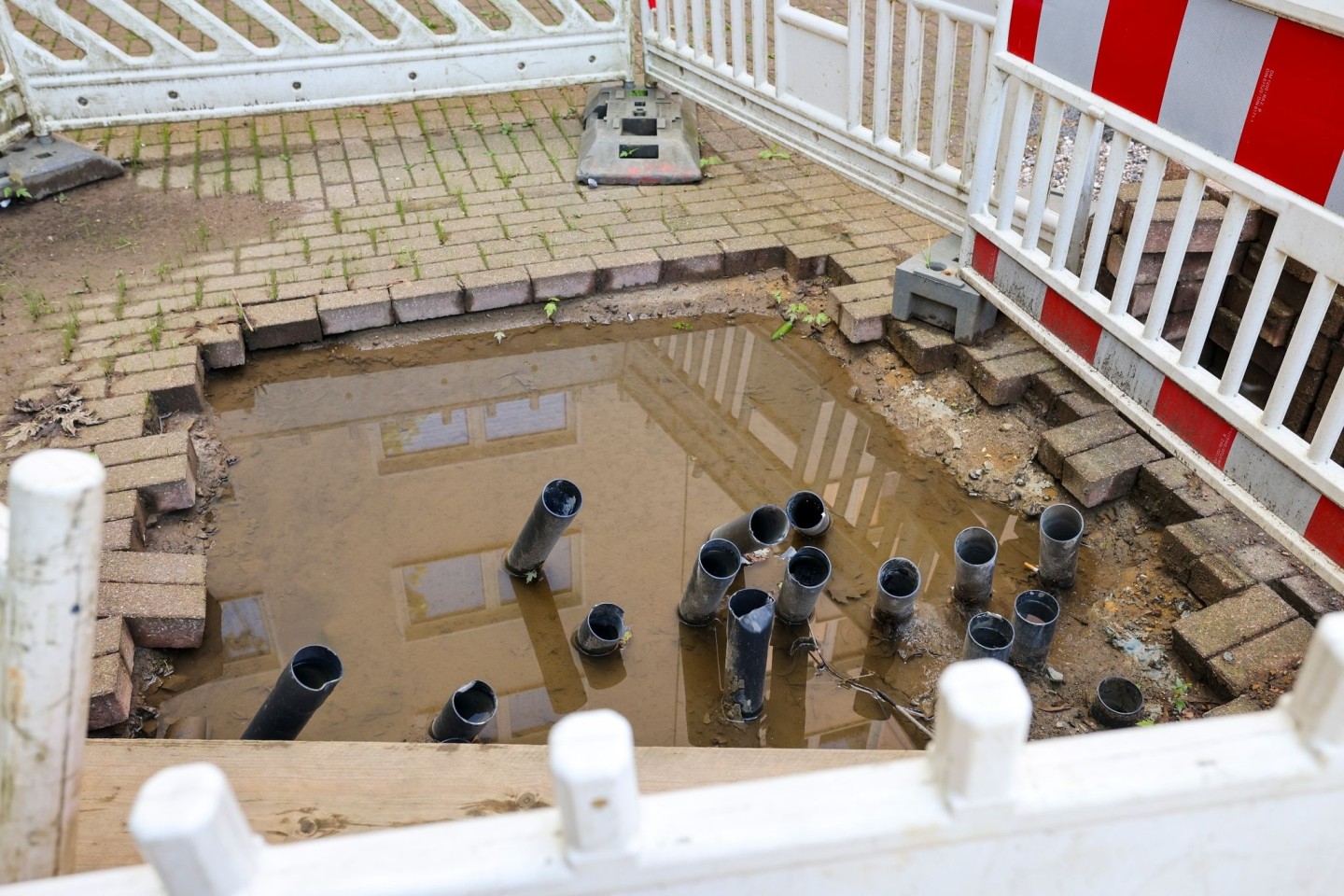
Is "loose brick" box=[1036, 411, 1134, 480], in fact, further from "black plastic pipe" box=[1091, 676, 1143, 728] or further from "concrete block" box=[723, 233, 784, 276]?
"concrete block" box=[723, 233, 784, 276]

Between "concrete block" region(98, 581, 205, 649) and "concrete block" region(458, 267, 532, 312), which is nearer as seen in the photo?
"concrete block" region(98, 581, 205, 649)

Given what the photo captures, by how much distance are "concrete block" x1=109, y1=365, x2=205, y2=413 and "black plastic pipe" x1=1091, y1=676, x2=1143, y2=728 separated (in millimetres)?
3732

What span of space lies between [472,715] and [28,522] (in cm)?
194

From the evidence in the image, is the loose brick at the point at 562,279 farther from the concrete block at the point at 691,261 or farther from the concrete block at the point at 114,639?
the concrete block at the point at 114,639

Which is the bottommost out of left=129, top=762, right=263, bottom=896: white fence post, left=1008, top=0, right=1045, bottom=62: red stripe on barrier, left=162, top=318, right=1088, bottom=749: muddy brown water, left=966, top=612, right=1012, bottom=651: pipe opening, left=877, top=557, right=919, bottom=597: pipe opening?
left=162, top=318, right=1088, bottom=749: muddy brown water

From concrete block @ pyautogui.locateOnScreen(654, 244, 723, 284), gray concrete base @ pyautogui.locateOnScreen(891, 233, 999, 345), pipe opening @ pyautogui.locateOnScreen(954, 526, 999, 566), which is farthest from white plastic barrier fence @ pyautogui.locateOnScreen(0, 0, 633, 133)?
pipe opening @ pyautogui.locateOnScreen(954, 526, 999, 566)

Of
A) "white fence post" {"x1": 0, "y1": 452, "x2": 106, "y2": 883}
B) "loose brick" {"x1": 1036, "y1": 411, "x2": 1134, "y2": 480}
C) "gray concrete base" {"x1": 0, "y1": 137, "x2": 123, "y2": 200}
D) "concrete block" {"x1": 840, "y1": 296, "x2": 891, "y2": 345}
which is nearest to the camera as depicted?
"white fence post" {"x1": 0, "y1": 452, "x2": 106, "y2": 883}

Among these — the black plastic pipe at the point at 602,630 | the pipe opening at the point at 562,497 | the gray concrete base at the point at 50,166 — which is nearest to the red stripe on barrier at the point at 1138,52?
the pipe opening at the point at 562,497

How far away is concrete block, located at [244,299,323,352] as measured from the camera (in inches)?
187

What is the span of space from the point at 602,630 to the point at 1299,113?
2.55m

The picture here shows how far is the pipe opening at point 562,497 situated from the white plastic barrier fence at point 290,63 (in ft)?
13.4

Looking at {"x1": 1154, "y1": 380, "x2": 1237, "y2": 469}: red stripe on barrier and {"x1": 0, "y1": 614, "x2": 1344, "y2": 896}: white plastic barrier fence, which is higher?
{"x1": 0, "y1": 614, "x2": 1344, "y2": 896}: white plastic barrier fence

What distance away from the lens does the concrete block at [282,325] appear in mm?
4754

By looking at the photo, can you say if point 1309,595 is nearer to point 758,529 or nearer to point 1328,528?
point 1328,528
